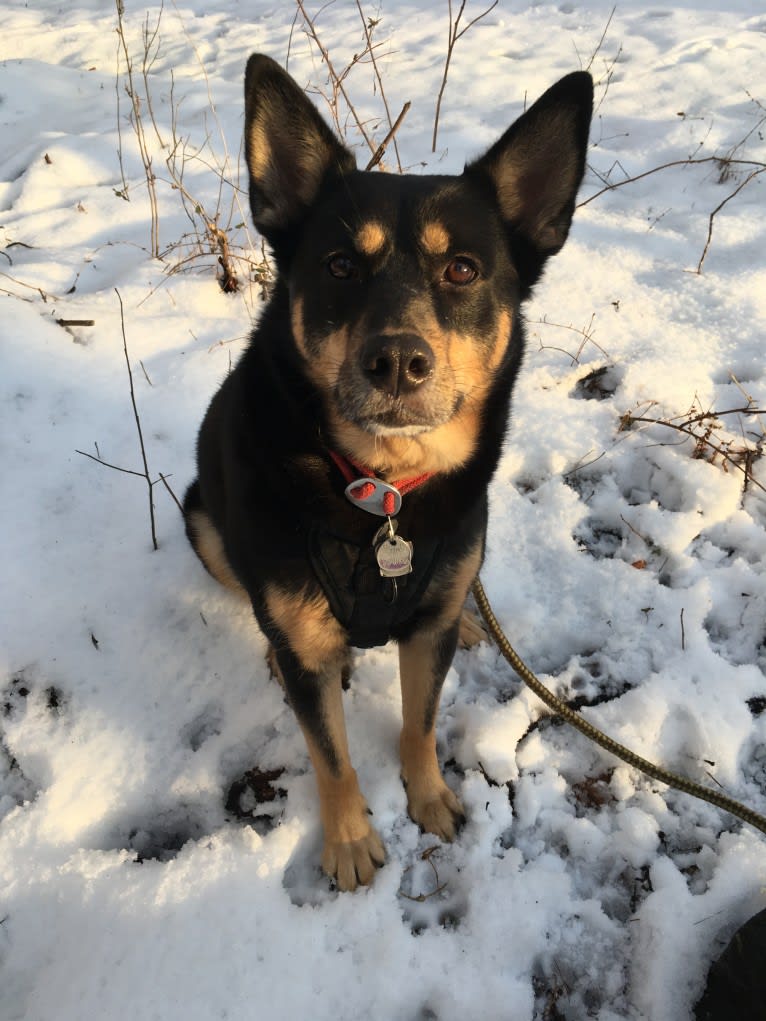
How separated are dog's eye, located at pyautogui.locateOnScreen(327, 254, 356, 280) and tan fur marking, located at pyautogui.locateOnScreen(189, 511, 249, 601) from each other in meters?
1.13

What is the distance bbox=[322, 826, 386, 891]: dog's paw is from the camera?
2.05 m

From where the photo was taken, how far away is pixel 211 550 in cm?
260

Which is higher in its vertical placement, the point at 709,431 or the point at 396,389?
the point at 396,389

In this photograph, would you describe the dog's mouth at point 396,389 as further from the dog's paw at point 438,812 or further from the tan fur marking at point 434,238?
the dog's paw at point 438,812

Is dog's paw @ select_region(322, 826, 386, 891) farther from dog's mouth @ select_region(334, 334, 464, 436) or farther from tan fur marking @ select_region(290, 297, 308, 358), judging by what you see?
tan fur marking @ select_region(290, 297, 308, 358)

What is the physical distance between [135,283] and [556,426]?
2777mm

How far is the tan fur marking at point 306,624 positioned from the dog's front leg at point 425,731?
0.30 m

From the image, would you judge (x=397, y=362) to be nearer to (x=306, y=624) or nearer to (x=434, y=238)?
(x=434, y=238)

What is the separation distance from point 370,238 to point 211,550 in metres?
1.39

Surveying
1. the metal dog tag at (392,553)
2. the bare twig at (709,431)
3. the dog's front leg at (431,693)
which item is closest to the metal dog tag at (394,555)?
the metal dog tag at (392,553)

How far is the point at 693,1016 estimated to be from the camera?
1793 millimetres

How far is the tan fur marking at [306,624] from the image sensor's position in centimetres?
184

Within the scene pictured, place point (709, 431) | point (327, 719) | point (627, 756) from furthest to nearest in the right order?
point (709, 431) → point (627, 756) → point (327, 719)

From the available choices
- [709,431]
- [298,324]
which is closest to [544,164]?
[298,324]
